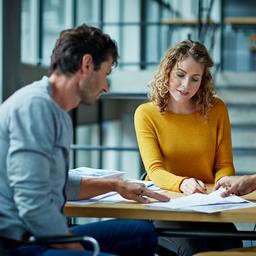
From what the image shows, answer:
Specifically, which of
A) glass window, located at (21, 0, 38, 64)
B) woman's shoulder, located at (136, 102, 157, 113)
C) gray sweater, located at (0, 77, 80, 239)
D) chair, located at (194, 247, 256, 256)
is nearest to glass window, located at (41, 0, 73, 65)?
glass window, located at (21, 0, 38, 64)

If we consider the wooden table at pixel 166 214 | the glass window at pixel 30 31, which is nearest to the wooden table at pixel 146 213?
the wooden table at pixel 166 214

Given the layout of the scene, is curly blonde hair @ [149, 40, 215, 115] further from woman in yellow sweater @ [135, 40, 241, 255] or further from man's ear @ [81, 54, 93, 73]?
man's ear @ [81, 54, 93, 73]

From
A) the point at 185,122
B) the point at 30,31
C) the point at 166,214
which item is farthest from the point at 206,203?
the point at 30,31

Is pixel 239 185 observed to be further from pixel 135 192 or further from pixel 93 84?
pixel 93 84

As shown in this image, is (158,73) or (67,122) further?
(158,73)

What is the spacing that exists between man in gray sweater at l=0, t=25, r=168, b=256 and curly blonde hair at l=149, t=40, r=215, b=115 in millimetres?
811

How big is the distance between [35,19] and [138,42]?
377 cm

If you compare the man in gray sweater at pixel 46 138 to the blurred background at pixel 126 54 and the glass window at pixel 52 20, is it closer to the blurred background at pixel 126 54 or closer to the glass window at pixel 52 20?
the blurred background at pixel 126 54

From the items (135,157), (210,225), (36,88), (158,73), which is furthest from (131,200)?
(135,157)

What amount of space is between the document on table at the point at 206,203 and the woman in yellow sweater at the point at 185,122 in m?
0.42

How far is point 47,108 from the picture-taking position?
166 cm

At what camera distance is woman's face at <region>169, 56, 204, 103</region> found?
8.63 feet

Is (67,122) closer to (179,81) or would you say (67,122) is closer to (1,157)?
(1,157)

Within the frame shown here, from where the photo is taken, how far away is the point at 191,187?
230 centimetres
